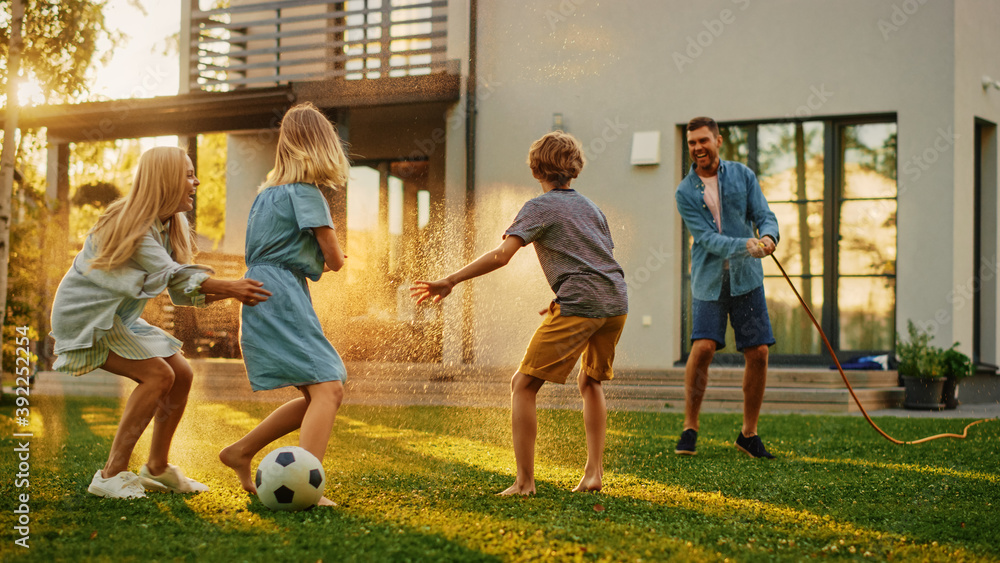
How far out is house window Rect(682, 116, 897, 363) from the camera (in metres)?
8.91

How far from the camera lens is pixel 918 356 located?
7797mm

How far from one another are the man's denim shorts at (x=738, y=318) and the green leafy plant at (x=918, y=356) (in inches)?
162

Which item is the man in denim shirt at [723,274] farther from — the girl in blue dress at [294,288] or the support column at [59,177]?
the support column at [59,177]

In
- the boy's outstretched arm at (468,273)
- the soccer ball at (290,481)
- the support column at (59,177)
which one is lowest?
the soccer ball at (290,481)

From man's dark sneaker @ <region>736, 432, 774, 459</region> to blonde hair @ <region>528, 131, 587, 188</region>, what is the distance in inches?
76.3

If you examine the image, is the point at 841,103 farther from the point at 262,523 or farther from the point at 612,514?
the point at 262,523

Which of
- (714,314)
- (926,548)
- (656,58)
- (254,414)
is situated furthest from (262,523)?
(656,58)

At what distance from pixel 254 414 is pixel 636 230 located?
4.85 m

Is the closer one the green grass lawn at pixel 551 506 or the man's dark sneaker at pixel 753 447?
the green grass lawn at pixel 551 506

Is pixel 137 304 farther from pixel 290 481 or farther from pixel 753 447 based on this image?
pixel 753 447

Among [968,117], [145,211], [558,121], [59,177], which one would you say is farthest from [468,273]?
[59,177]
